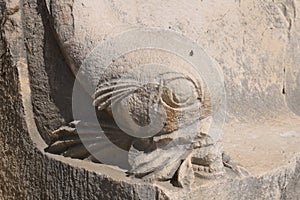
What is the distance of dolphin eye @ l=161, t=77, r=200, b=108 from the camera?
149 cm

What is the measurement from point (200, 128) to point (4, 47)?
2.21ft

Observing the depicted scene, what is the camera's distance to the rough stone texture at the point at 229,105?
5.37 ft

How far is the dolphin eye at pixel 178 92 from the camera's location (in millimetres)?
1491

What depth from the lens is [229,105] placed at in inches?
80.2

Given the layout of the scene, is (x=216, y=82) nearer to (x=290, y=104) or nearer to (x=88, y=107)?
(x=88, y=107)

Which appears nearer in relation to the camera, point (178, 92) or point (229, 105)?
point (178, 92)

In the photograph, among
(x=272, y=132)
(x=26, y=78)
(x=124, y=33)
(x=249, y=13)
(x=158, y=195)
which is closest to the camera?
(x=158, y=195)

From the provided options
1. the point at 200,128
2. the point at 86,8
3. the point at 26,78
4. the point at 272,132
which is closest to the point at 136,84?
the point at 200,128

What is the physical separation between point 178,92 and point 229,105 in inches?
22.6

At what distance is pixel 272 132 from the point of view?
1991 millimetres

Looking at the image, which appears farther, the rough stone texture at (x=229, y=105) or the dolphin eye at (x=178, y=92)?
the rough stone texture at (x=229, y=105)

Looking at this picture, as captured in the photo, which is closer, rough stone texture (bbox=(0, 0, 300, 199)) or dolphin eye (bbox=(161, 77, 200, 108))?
dolphin eye (bbox=(161, 77, 200, 108))

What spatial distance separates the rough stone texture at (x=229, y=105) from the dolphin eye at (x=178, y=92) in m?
0.18

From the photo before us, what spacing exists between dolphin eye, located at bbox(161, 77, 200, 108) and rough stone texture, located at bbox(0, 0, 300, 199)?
7.2 inches
